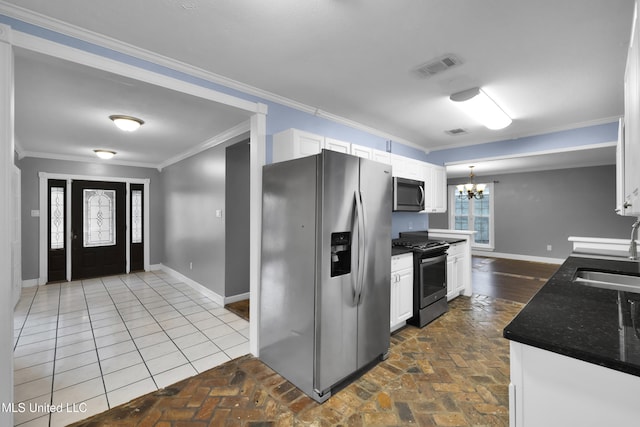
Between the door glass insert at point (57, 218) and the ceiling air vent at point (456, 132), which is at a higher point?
the ceiling air vent at point (456, 132)

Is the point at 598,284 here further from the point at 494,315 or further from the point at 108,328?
the point at 108,328

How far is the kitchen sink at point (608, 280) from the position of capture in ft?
6.16

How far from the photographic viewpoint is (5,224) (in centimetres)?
156

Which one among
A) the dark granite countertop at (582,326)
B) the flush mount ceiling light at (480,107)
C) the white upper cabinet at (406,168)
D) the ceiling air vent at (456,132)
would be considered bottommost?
the dark granite countertop at (582,326)

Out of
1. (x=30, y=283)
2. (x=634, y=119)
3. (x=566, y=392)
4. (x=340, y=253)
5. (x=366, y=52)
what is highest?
(x=366, y=52)

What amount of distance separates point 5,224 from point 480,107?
3.88 metres

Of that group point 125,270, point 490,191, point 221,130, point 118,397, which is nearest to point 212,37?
point 221,130

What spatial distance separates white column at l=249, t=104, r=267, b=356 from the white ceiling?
36 centimetres

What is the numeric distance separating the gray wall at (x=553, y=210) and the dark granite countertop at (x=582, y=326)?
709 centimetres

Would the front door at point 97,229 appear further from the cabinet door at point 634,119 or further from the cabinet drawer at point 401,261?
the cabinet door at point 634,119

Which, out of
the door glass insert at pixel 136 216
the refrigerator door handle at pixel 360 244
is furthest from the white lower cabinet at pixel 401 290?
the door glass insert at pixel 136 216

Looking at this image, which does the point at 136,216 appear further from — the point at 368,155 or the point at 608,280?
the point at 608,280

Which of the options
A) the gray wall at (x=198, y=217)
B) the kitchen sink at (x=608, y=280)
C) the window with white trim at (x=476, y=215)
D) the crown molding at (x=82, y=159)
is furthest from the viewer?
the window with white trim at (x=476, y=215)

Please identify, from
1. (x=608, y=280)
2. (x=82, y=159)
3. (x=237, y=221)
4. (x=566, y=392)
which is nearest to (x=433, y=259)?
(x=608, y=280)
